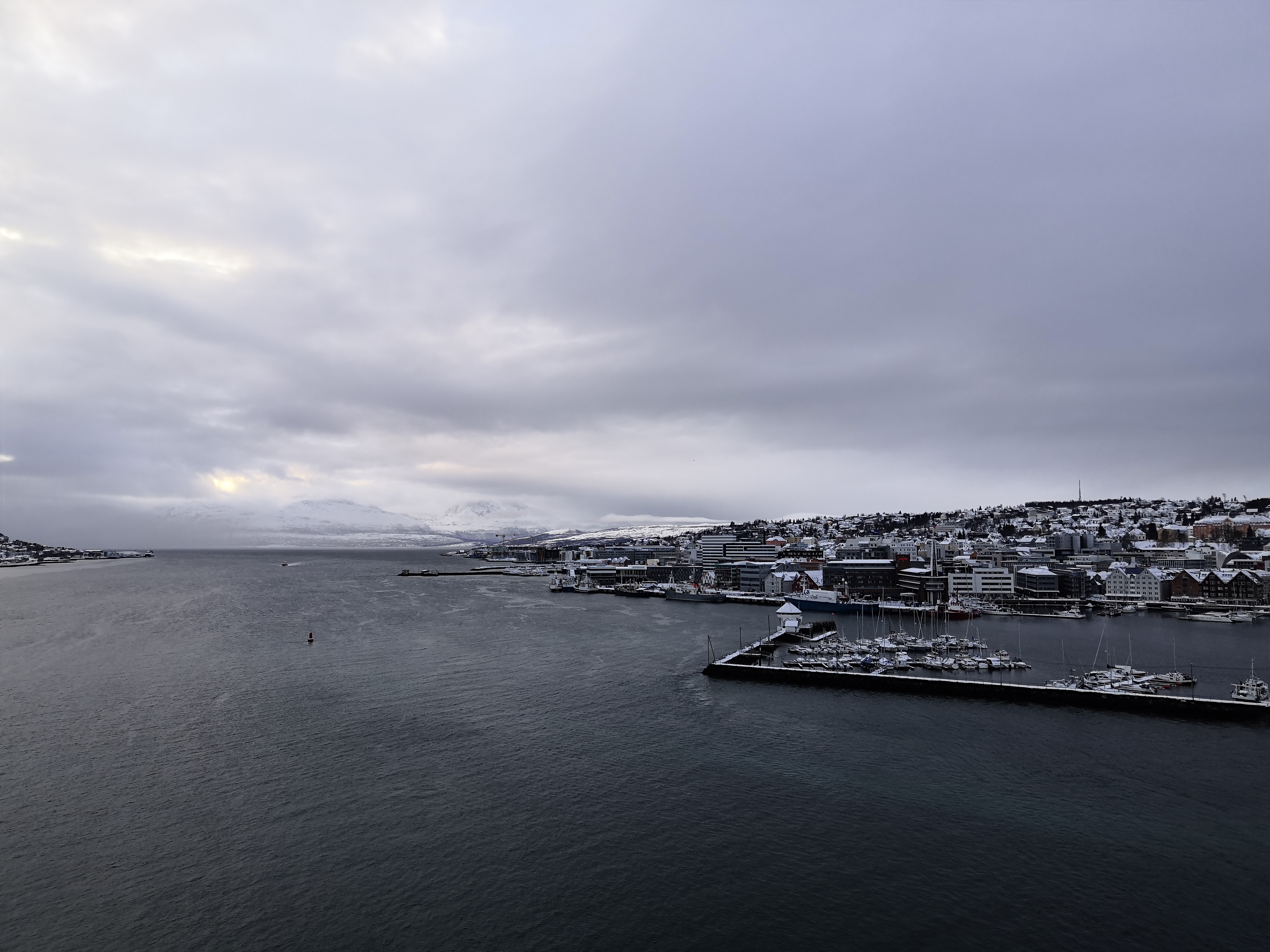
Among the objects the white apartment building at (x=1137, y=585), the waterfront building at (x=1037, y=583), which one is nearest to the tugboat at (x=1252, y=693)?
the waterfront building at (x=1037, y=583)

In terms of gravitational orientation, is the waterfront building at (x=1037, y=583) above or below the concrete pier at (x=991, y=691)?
above

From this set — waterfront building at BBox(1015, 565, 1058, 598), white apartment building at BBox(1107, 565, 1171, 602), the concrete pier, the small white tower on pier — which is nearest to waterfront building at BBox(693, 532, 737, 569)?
waterfront building at BBox(1015, 565, 1058, 598)

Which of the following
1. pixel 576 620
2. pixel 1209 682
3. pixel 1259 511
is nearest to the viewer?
pixel 1209 682

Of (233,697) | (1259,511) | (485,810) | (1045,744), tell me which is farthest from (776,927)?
(1259,511)

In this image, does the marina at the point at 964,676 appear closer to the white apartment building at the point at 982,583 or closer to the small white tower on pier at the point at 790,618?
the small white tower on pier at the point at 790,618

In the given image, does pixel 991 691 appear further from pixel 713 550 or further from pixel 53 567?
pixel 53 567

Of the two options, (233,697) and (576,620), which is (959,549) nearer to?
(576,620)

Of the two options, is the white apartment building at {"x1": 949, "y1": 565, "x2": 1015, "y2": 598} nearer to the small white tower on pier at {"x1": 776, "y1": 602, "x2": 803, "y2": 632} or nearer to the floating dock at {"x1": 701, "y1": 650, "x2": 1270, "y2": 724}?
the small white tower on pier at {"x1": 776, "y1": 602, "x2": 803, "y2": 632}
